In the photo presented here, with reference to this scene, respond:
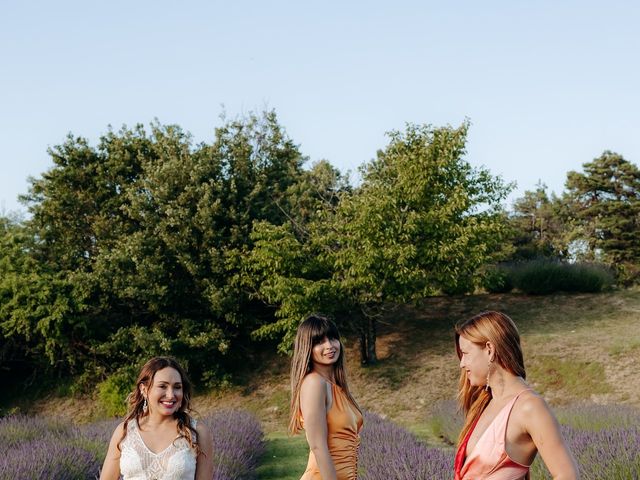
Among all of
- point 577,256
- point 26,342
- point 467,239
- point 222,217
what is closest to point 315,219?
point 222,217

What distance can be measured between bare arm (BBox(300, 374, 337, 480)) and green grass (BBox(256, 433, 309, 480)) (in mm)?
6050

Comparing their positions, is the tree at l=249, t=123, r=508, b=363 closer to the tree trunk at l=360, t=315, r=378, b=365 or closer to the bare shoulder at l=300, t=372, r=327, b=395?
the tree trunk at l=360, t=315, r=378, b=365

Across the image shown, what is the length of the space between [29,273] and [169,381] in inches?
753

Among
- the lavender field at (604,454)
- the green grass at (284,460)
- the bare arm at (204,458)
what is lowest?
the green grass at (284,460)

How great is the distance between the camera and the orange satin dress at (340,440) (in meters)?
3.60

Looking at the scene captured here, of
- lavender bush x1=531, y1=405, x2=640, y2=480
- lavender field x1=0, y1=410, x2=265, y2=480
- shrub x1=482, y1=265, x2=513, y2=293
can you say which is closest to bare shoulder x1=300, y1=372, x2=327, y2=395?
lavender bush x1=531, y1=405, x2=640, y2=480

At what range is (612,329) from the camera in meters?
20.7

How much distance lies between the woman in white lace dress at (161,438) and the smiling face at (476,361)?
1.53 meters

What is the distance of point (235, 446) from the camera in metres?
8.94

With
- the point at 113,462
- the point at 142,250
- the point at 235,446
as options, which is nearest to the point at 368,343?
the point at 142,250

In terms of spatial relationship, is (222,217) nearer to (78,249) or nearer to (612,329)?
(78,249)

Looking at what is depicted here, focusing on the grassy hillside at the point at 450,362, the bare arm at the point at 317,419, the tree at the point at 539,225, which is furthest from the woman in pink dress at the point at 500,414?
the tree at the point at 539,225

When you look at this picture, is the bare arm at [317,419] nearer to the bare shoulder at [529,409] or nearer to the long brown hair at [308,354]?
the long brown hair at [308,354]

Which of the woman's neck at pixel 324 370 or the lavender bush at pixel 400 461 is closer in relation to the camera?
the woman's neck at pixel 324 370
